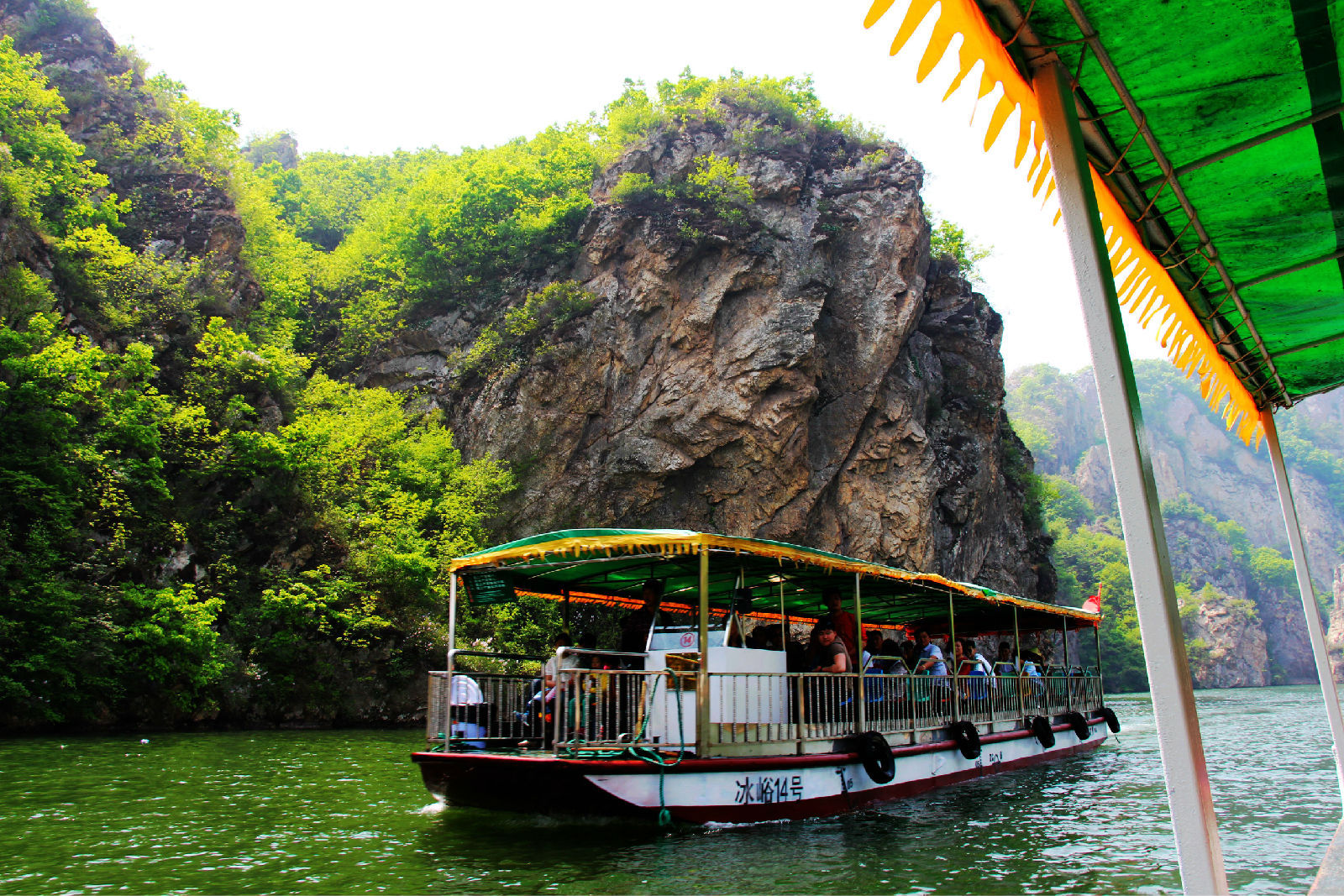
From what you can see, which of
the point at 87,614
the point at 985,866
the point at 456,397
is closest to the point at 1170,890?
the point at 985,866

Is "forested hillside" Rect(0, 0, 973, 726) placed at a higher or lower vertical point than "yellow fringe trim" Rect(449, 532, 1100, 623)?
higher

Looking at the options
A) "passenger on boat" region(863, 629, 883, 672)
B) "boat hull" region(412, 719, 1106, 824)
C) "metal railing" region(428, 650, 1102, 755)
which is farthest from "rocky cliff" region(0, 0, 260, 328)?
"boat hull" region(412, 719, 1106, 824)

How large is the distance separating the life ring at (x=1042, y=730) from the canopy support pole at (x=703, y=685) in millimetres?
9427

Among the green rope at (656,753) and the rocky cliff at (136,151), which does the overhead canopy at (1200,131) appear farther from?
the rocky cliff at (136,151)

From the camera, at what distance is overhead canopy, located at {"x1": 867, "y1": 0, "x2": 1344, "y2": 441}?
275cm

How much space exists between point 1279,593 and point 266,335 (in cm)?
11924

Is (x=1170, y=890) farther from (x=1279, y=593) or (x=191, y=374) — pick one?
(x=1279, y=593)

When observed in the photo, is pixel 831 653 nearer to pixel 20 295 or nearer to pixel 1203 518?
pixel 20 295

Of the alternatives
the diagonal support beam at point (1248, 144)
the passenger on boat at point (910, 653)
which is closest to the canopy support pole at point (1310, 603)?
the diagonal support beam at point (1248, 144)

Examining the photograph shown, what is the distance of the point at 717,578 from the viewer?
42.3 ft

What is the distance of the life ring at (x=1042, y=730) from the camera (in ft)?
50.4

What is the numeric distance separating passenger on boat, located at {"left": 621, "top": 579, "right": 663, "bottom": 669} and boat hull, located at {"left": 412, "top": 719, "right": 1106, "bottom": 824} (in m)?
1.82

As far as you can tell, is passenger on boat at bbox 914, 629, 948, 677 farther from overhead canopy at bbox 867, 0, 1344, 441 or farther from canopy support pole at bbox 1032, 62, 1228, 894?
canopy support pole at bbox 1032, 62, 1228, 894

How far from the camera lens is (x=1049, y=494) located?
4450 centimetres
